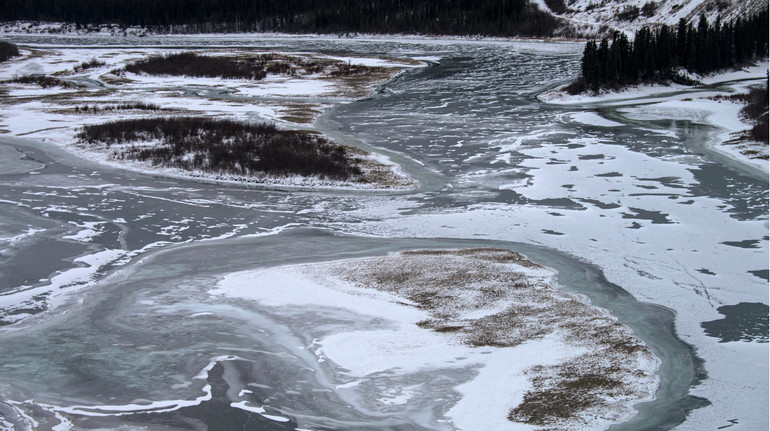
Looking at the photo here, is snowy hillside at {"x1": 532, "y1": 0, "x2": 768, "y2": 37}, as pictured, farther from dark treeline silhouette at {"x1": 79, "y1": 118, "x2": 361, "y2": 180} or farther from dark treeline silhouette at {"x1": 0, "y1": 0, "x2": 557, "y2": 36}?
dark treeline silhouette at {"x1": 79, "y1": 118, "x2": 361, "y2": 180}

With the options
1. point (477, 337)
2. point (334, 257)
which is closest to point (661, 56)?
point (334, 257)

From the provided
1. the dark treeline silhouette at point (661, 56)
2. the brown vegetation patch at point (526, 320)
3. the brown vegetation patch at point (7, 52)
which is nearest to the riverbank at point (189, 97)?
the brown vegetation patch at point (7, 52)

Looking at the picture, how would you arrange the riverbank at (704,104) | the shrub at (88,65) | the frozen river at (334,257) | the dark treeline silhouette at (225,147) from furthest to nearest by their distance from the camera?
1. the shrub at (88,65)
2. the riverbank at (704,104)
3. the dark treeline silhouette at (225,147)
4. the frozen river at (334,257)

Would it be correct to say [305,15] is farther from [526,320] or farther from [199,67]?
[526,320]

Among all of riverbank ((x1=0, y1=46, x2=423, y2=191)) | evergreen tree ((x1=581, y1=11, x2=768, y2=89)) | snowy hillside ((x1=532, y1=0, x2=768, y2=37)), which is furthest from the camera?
snowy hillside ((x1=532, y1=0, x2=768, y2=37))

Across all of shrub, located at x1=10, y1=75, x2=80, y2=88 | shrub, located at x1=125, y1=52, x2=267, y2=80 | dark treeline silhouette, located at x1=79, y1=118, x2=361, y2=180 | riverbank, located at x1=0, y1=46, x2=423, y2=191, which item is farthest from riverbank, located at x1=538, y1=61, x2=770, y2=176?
shrub, located at x1=10, y1=75, x2=80, y2=88

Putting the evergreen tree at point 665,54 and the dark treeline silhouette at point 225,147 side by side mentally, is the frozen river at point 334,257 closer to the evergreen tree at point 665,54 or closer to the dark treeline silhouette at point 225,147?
the dark treeline silhouette at point 225,147
